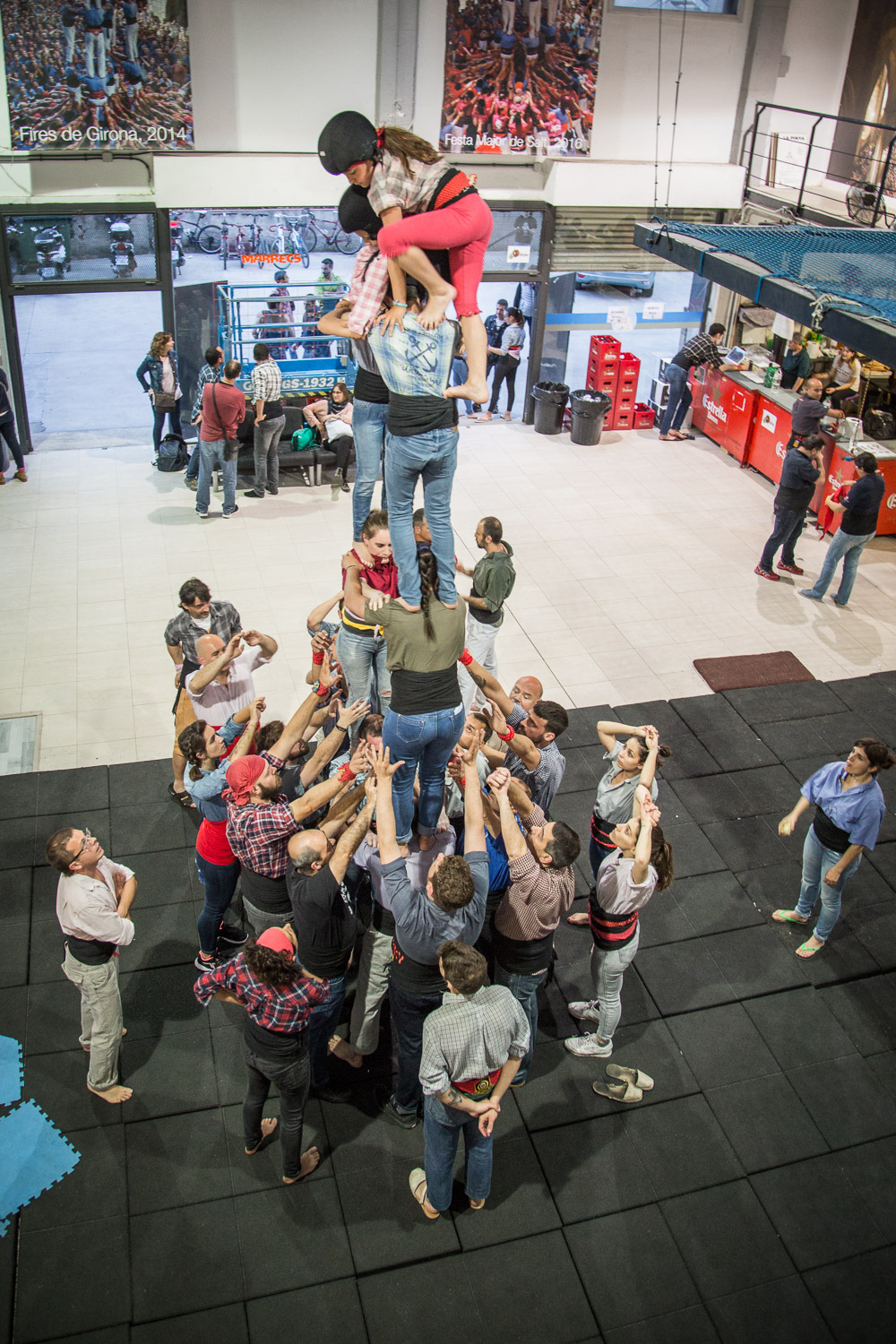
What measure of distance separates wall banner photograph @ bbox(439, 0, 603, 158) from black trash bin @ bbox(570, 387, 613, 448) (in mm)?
3000

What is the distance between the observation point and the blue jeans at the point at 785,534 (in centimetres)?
1069

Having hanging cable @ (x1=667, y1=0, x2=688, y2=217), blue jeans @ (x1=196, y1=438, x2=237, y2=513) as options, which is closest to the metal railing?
hanging cable @ (x1=667, y1=0, x2=688, y2=217)

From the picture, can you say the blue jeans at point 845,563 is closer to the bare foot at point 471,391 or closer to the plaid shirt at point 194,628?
the plaid shirt at point 194,628

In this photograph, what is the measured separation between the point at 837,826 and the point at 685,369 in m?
9.24

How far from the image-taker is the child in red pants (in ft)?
13.8

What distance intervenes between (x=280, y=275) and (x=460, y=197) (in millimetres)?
12617

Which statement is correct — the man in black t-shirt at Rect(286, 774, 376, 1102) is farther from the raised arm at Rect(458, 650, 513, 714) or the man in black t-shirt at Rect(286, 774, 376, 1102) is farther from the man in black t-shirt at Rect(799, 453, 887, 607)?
the man in black t-shirt at Rect(799, 453, 887, 607)

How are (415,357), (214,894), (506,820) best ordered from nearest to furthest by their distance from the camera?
1. (415,357)
2. (506,820)
3. (214,894)

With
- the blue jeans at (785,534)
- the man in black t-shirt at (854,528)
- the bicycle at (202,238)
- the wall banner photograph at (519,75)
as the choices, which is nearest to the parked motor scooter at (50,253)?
the wall banner photograph at (519,75)

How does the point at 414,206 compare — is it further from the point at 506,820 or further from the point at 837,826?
the point at 837,826

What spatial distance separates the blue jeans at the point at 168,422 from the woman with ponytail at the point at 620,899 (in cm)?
892

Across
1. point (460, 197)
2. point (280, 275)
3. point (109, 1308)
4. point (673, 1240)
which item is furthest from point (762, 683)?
point (280, 275)

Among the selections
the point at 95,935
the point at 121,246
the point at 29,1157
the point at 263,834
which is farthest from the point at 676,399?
the point at 29,1157

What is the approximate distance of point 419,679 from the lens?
5.02m
